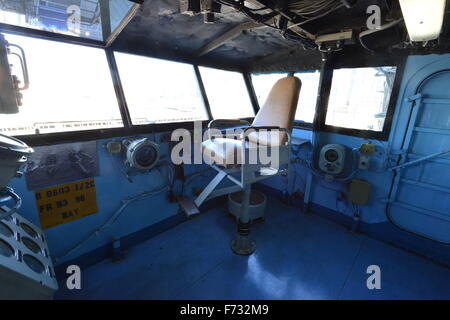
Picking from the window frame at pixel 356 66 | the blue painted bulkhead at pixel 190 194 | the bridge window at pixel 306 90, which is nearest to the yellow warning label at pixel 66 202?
the blue painted bulkhead at pixel 190 194

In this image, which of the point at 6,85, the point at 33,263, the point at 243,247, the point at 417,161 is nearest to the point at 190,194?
the point at 243,247

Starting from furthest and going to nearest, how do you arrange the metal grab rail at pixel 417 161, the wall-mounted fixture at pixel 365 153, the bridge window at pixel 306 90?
the bridge window at pixel 306 90 < the wall-mounted fixture at pixel 365 153 < the metal grab rail at pixel 417 161

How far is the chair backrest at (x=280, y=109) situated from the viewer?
6.00 feet

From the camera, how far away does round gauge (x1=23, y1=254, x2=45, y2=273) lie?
1221 millimetres

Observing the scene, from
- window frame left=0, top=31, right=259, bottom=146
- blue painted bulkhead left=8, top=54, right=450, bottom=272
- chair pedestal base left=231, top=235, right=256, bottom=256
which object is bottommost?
chair pedestal base left=231, top=235, right=256, bottom=256

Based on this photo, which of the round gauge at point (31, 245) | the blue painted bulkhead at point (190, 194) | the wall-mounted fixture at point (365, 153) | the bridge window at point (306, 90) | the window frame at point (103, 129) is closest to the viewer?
the round gauge at point (31, 245)

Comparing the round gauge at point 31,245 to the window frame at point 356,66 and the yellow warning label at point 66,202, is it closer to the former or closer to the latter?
the yellow warning label at point 66,202

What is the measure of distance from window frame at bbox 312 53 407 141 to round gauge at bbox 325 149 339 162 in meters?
0.31

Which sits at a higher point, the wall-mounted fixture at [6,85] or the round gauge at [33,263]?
the wall-mounted fixture at [6,85]

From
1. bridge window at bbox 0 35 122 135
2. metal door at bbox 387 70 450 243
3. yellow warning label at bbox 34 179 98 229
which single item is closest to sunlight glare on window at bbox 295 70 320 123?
metal door at bbox 387 70 450 243

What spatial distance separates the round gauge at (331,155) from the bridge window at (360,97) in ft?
1.26

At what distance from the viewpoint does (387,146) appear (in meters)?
2.35

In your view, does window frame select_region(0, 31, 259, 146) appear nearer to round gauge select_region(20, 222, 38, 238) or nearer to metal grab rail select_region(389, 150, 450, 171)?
round gauge select_region(20, 222, 38, 238)

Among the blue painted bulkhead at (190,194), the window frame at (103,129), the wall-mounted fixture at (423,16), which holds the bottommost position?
the blue painted bulkhead at (190,194)
